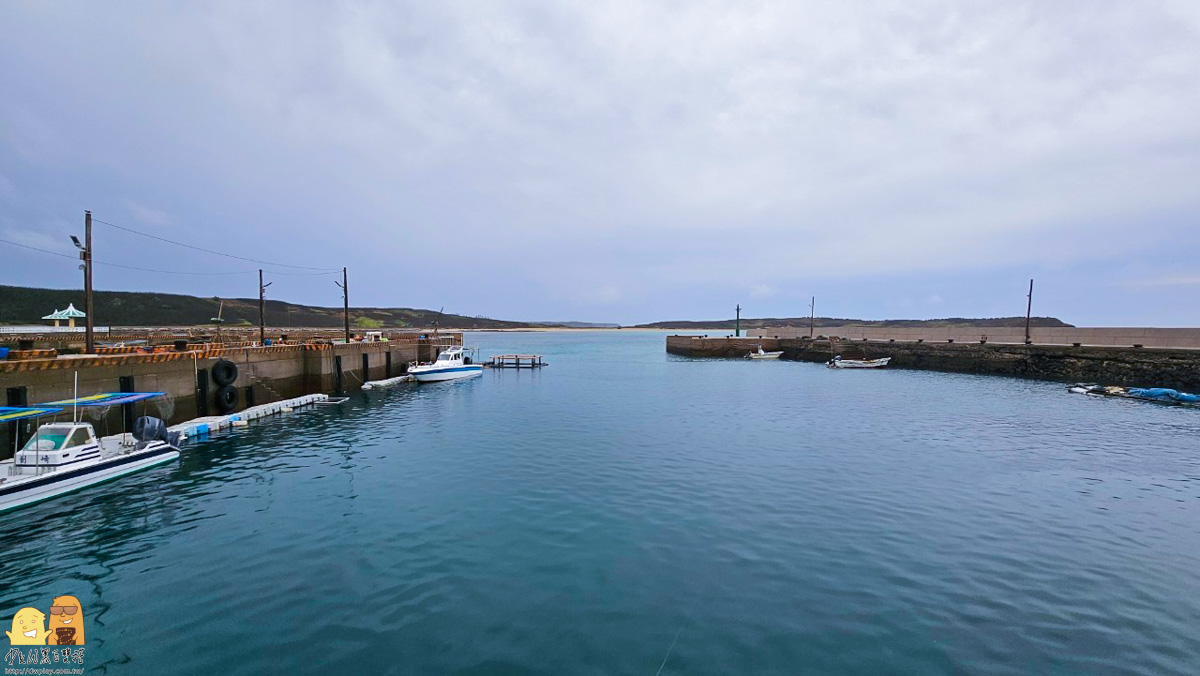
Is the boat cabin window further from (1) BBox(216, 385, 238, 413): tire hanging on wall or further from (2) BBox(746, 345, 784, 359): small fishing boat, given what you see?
(2) BBox(746, 345, 784, 359): small fishing boat

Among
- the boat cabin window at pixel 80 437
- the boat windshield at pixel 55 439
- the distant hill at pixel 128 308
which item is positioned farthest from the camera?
the distant hill at pixel 128 308

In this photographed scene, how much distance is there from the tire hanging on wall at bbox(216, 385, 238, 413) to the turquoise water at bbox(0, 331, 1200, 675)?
23.9 feet

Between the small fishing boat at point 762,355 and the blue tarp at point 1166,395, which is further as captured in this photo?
the small fishing boat at point 762,355

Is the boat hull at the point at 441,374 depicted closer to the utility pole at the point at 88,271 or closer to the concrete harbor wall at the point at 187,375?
the concrete harbor wall at the point at 187,375

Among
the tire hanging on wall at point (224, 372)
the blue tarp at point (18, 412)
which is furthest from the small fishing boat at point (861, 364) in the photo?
the blue tarp at point (18, 412)

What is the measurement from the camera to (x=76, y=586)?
10.8m

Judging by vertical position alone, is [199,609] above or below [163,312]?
below

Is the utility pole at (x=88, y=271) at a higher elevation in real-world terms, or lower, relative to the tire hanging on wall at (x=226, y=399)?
higher

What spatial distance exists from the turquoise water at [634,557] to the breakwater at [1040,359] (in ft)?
102

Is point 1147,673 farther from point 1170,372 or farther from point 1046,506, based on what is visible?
point 1170,372

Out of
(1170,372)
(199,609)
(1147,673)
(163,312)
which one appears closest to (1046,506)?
(1147,673)

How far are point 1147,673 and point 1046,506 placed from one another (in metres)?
9.53

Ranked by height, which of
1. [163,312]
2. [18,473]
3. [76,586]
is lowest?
[76,586]

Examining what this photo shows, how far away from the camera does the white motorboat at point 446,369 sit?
53.5 metres
